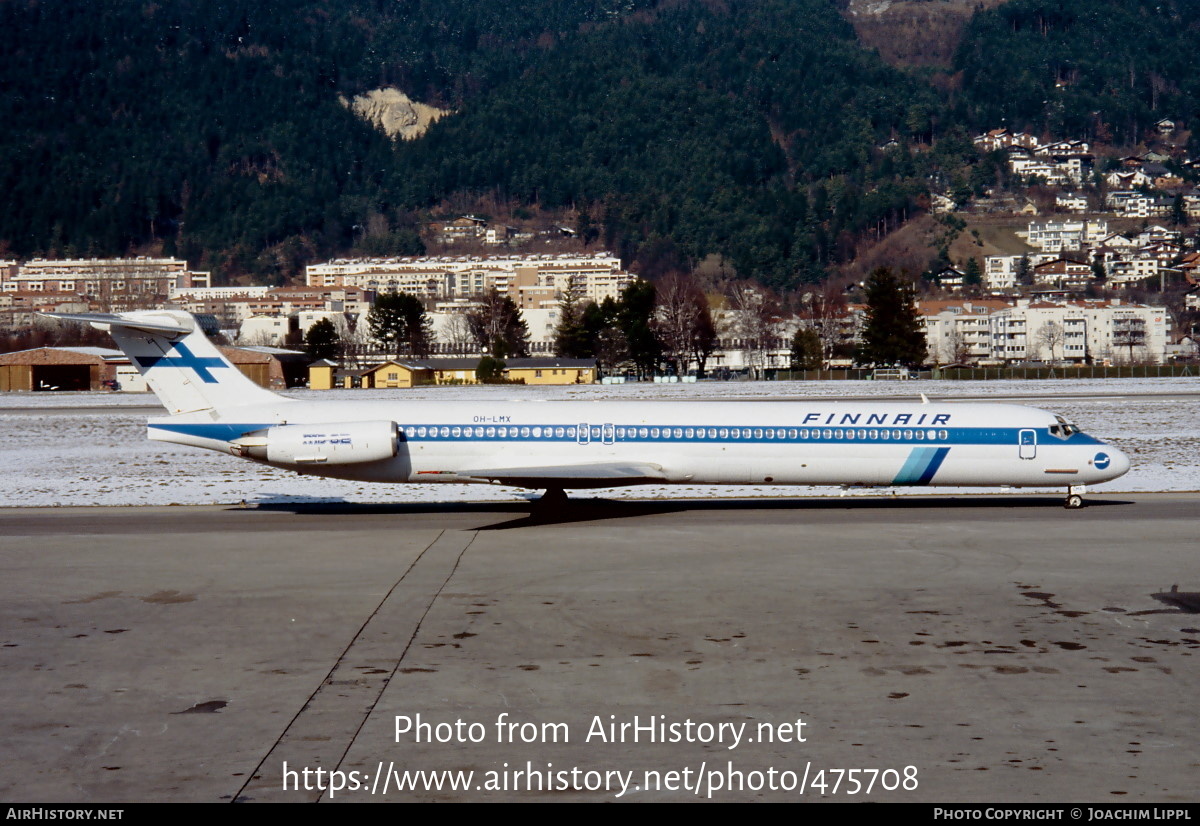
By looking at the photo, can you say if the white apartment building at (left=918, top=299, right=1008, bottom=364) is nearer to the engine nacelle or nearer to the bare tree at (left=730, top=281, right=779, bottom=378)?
the bare tree at (left=730, top=281, right=779, bottom=378)

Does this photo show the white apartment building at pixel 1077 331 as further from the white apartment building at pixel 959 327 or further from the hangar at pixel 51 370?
the hangar at pixel 51 370

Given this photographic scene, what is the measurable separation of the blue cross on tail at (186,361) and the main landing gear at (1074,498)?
18.9 meters

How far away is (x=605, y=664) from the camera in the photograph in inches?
568

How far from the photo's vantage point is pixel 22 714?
41.7 feet

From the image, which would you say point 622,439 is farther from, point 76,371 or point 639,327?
point 639,327

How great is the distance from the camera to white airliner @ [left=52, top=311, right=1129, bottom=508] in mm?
26688

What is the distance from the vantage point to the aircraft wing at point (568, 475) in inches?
1012

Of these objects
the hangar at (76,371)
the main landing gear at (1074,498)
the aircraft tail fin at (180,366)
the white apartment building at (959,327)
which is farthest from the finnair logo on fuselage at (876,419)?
the white apartment building at (959,327)

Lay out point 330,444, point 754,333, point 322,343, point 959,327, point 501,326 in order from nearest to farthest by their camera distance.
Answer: point 330,444, point 322,343, point 754,333, point 501,326, point 959,327

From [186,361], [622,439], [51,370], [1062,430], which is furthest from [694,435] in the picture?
[51,370]

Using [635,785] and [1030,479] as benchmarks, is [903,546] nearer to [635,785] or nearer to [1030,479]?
[1030,479]

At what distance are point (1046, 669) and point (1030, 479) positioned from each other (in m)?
14.0

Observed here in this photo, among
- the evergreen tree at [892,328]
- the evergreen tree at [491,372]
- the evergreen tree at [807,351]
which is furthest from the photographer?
the evergreen tree at [807,351]

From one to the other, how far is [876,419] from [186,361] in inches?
590
